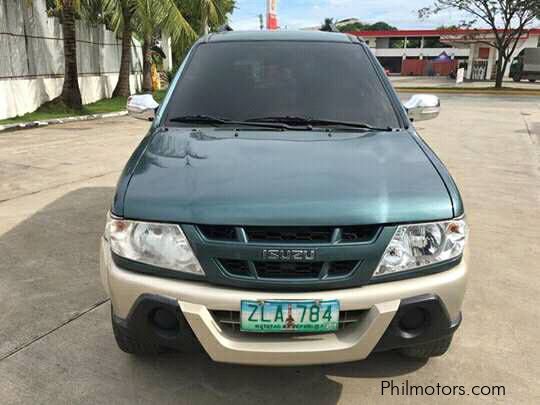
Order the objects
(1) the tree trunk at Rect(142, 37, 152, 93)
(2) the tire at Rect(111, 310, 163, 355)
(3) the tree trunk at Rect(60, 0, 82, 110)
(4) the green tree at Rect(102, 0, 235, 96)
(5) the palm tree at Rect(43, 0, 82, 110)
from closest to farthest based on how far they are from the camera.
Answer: (2) the tire at Rect(111, 310, 163, 355) < (5) the palm tree at Rect(43, 0, 82, 110) < (3) the tree trunk at Rect(60, 0, 82, 110) < (4) the green tree at Rect(102, 0, 235, 96) < (1) the tree trunk at Rect(142, 37, 152, 93)

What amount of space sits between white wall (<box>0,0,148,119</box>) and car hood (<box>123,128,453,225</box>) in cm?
1129

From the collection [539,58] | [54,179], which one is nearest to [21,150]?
[54,179]

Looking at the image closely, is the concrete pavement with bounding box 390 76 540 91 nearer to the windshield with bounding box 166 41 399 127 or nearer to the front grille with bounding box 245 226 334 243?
the windshield with bounding box 166 41 399 127

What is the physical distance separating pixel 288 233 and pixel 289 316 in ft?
1.04

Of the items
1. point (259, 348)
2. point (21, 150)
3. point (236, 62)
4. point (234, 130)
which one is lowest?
point (21, 150)

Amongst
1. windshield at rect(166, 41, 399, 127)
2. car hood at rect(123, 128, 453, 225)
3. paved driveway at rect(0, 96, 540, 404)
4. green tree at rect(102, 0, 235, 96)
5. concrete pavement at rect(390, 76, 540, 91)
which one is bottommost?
concrete pavement at rect(390, 76, 540, 91)

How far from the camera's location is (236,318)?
6.37 feet

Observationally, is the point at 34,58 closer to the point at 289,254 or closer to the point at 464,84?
the point at 289,254

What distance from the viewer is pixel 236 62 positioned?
10.4 feet

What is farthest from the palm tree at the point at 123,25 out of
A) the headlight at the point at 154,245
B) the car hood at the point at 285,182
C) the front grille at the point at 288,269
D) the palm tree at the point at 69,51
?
the front grille at the point at 288,269

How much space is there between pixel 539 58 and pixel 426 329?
150ft

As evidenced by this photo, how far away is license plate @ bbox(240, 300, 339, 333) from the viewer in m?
1.87

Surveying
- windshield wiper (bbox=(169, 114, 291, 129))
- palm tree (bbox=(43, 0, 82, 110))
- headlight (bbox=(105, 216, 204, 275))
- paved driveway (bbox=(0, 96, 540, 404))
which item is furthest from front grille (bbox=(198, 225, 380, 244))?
palm tree (bbox=(43, 0, 82, 110))

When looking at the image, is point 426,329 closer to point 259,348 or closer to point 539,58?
point 259,348
